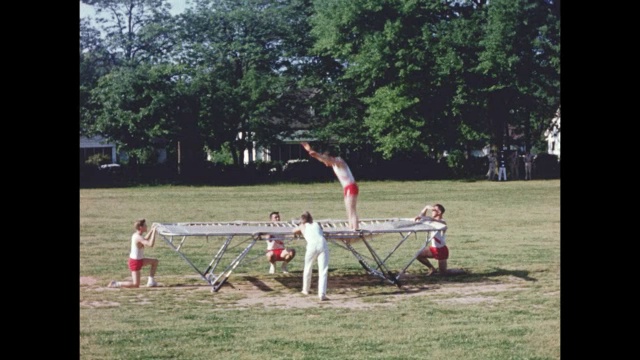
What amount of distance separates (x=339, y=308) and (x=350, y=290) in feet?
4.24

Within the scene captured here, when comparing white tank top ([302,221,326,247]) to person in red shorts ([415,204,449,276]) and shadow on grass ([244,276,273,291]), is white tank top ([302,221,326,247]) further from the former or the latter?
person in red shorts ([415,204,449,276])

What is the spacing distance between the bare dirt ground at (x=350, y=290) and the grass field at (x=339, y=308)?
0.01 meters

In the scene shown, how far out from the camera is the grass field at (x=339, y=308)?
833 cm

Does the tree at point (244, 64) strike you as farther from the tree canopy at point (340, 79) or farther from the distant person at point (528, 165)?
the distant person at point (528, 165)

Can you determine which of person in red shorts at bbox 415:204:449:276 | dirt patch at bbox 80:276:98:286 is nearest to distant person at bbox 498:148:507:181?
person in red shorts at bbox 415:204:449:276

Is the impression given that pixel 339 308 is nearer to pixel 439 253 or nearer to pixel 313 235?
pixel 313 235

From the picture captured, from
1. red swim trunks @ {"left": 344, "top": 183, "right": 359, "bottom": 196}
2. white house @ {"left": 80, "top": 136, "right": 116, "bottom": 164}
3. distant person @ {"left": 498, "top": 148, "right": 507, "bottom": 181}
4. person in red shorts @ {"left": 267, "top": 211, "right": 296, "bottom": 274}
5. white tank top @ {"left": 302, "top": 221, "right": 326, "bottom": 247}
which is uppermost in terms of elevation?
white house @ {"left": 80, "top": 136, "right": 116, "bottom": 164}

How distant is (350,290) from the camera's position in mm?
11578

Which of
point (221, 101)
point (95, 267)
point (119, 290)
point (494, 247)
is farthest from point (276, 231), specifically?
point (221, 101)

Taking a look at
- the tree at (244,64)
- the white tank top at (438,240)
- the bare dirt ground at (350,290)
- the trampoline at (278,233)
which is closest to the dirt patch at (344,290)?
the bare dirt ground at (350,290)

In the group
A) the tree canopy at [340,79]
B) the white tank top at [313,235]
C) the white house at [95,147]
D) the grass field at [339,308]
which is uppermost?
the tree canopy at [340,79]

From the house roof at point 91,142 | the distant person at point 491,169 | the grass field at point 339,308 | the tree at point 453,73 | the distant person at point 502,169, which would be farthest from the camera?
the house roof at point 91,142

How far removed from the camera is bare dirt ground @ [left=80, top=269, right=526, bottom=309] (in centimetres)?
1066

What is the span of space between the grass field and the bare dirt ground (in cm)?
1
